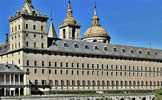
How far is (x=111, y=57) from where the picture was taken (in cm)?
12100

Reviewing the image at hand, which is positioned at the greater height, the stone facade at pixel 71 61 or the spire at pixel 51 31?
the spire at pixel 51 31

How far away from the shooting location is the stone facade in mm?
101438

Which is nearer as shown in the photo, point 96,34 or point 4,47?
point 4,47

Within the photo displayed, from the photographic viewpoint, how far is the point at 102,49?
398ft

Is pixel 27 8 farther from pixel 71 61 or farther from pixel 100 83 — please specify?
pixel 100 83

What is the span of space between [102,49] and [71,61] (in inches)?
607

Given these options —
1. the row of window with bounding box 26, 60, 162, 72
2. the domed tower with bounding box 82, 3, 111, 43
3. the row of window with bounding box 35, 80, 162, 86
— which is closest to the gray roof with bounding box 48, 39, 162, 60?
the row of window with bounding box 26, 60, 162, 72

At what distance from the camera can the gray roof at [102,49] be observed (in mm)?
110312

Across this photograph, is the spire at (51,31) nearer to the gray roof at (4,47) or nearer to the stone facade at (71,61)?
the stone facade at (71,61)

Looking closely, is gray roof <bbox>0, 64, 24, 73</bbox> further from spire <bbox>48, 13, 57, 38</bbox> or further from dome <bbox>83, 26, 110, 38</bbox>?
dome <bbox>83, 26, 110, 38</bbox>

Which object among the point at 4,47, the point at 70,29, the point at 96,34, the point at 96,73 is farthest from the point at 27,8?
the point at 96,34

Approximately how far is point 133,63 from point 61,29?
39999 millimetres

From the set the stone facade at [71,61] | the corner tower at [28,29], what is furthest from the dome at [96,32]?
the corner tower at [28,29]

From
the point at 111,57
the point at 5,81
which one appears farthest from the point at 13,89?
the point at 111,57
